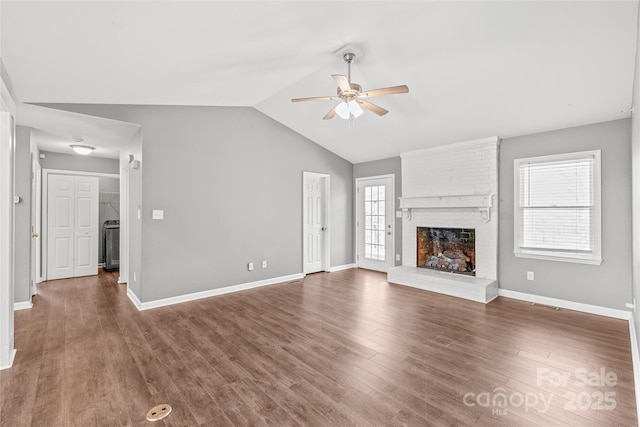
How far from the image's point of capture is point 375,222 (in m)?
6.64

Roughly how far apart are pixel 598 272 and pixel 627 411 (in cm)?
245

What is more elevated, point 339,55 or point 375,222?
point 339,55

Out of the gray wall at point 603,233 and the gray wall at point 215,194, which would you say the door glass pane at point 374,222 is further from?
the gray wall at point 603,233

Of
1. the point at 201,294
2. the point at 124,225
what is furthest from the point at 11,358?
the point at 124,225

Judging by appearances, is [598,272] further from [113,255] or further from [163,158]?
[113,255]

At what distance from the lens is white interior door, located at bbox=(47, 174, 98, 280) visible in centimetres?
576

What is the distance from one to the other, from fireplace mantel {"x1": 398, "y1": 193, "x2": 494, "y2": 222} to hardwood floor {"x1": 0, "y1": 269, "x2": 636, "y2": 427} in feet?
4.88

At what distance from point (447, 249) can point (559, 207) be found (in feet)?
5.89

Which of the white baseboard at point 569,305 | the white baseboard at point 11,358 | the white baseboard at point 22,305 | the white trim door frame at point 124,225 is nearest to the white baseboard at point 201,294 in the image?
the white trim door frame at point 124,225

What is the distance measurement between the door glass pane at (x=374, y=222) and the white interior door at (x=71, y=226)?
5.92 m

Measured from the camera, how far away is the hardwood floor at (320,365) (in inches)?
77.4

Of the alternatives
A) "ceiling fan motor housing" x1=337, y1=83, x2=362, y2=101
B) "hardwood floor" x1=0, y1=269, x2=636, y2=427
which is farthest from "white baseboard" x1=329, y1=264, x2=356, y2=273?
"ceiling fan motor housing" x1=337, y1=83, x2=362, y2=101

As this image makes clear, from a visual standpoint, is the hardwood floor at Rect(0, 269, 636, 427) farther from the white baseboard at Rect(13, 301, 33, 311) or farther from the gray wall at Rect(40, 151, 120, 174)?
the gray wall at Rect(40, 151, 120, 174)

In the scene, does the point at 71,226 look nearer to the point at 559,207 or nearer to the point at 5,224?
the point at 5,224
